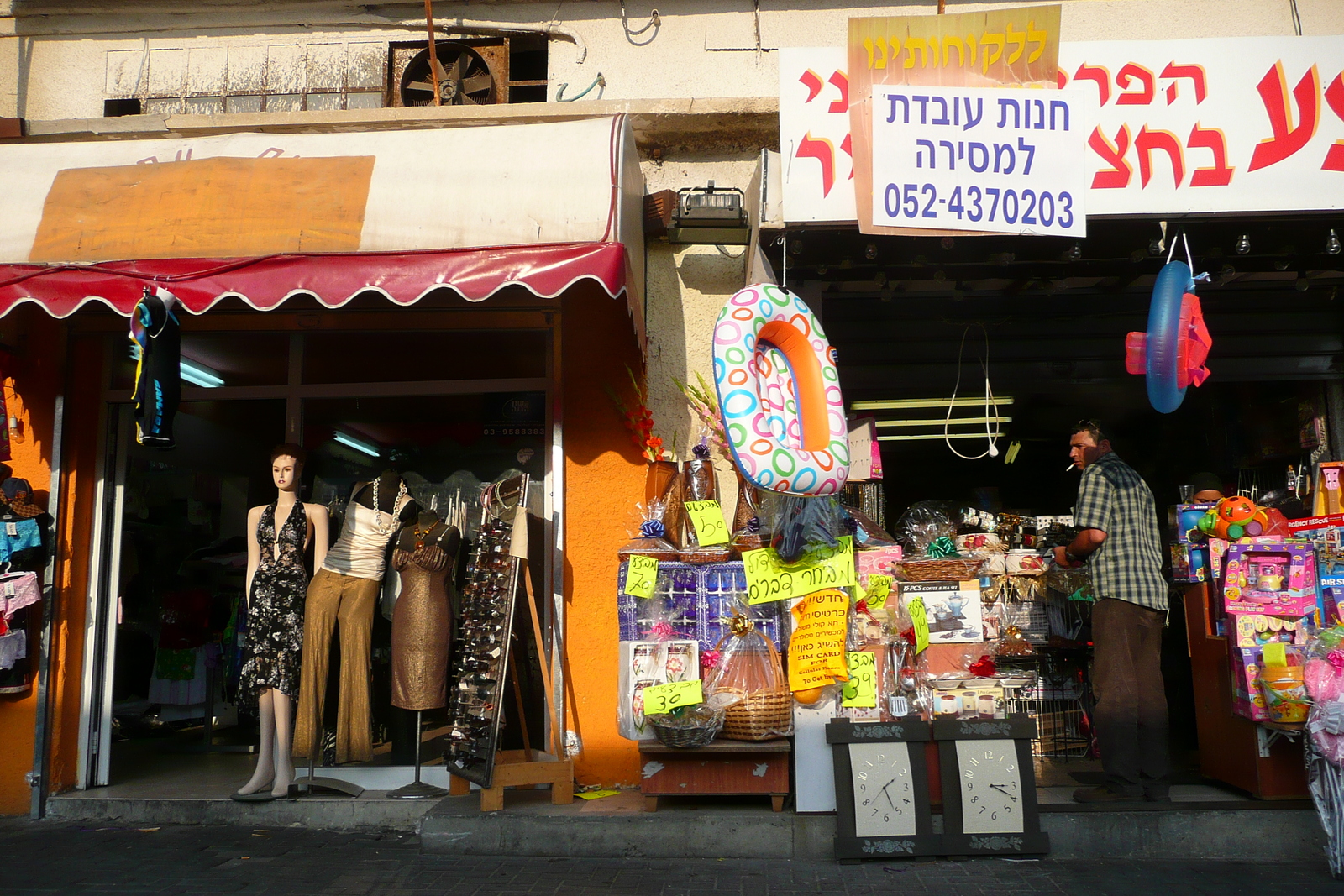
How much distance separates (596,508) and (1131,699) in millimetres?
3157

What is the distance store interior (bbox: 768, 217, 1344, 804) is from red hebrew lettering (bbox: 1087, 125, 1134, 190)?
1.01 feet

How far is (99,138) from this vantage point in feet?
20.6

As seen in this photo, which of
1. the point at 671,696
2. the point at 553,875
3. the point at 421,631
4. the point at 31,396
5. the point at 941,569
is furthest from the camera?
the point at 31,396

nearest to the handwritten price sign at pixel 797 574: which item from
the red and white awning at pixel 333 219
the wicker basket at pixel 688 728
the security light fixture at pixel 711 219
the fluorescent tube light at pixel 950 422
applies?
the wicker basket at pixel 688 728

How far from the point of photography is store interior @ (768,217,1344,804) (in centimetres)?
537

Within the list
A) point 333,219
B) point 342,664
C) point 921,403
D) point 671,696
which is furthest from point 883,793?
point 333,219

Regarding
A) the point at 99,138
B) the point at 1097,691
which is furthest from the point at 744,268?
the point at 99,138

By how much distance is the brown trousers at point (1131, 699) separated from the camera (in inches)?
190

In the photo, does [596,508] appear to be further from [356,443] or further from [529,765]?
[356,443]

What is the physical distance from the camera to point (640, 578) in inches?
199

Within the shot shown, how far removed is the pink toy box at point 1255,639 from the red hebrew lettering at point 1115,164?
2303 millimetres

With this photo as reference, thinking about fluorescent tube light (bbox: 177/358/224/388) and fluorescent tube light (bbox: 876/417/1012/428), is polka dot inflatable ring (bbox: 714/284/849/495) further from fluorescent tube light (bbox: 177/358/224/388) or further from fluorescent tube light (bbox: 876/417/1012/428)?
fluorescent tube light (bbox: 177/358/224/388)

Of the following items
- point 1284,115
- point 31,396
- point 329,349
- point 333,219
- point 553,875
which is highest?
point 1284,115

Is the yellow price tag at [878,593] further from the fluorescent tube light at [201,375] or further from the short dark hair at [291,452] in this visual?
the fluorescent tube light at [201,375]
